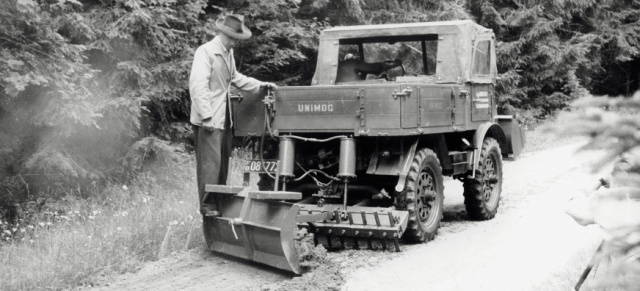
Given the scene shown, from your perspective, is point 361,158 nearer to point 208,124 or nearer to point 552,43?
point 208,124

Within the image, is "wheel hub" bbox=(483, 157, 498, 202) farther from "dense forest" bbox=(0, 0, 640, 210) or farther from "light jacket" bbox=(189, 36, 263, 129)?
"dense forest" bbox=(0, 0, 640, 210)

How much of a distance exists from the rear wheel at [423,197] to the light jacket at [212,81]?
6.48 feet

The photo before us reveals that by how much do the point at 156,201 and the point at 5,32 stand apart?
2814mm

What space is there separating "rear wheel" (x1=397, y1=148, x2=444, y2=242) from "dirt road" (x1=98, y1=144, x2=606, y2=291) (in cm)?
18

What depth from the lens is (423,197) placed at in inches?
329

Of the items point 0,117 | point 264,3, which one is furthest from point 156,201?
point 264,3

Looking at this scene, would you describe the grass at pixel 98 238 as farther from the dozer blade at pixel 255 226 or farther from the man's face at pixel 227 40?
the man's face at pixel 227 40

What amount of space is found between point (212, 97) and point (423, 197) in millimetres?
2633

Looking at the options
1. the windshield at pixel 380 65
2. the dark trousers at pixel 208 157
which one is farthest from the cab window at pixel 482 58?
the dark trousers at pixel 208 157

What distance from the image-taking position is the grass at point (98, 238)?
6.49 metres

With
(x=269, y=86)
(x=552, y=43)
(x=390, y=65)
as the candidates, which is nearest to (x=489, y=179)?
(x=390, y=65)

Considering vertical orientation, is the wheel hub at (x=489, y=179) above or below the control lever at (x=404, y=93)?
below

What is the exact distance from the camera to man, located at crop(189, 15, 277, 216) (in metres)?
7.43

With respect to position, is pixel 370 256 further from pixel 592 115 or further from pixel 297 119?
pixel 592 115
